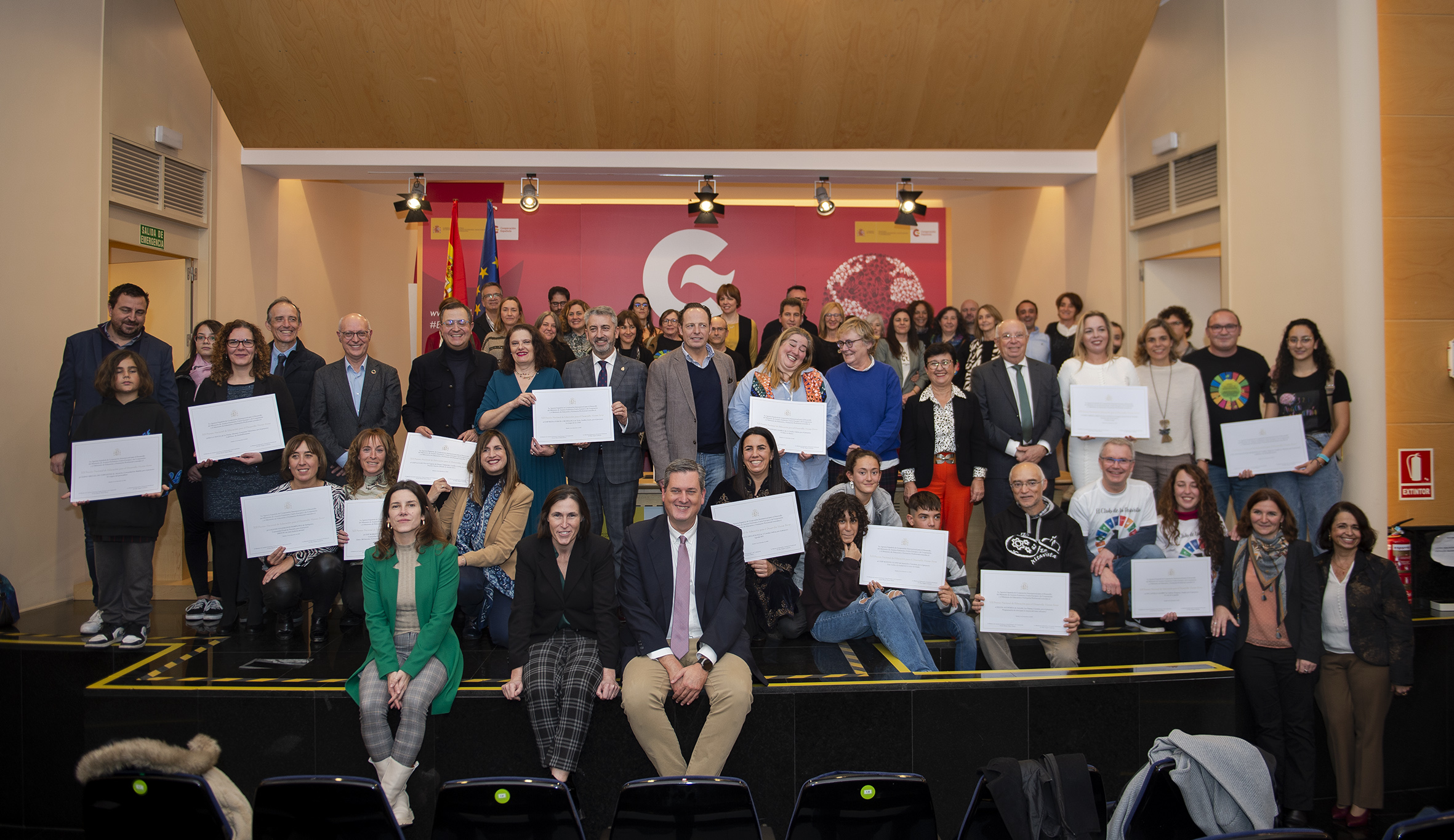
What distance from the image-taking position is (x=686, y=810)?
8.40 feet

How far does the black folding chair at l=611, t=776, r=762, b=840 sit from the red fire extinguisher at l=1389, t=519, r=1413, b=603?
5451mm

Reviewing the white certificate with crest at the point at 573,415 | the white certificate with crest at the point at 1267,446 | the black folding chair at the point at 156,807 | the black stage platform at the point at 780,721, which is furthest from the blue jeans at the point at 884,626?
the black folding chair at the point at 156,807

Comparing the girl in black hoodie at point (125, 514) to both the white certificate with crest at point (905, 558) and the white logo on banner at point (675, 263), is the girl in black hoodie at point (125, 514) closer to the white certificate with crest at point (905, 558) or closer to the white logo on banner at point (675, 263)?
the white certificate with crest at point (905, 558)

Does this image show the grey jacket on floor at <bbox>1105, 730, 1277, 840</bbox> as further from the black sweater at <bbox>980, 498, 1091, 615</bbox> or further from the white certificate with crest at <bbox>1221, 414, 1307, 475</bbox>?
the white certificate with crest at <bbox>1221, 414, 1307, 475</bbox>

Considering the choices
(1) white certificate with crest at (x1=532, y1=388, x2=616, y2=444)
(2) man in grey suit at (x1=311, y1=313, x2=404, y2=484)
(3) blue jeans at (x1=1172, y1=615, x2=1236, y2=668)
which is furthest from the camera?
(2) man in grey suit at (x1=311, y1=313, x2=404, y2=484)

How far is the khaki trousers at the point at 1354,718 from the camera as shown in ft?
15.3

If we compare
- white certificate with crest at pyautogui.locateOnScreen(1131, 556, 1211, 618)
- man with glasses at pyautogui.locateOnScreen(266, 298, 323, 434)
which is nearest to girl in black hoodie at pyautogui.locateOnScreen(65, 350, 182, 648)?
man with glasses at pyautogui.locateOnScreen(266, 298, 323, 434)

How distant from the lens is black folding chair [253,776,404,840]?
2.53 meters

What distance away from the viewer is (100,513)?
4703 millimetres

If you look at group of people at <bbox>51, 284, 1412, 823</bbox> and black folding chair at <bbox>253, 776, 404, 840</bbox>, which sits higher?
group of people at <bbox>51, 284, 1412, 823</bbox>

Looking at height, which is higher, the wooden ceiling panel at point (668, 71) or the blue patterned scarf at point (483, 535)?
the wooden ceiling panel at point (668, 71)

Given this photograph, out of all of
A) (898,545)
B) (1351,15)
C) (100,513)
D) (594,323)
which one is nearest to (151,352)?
(100,513)

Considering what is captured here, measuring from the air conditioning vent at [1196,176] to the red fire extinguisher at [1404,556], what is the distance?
2919 mm

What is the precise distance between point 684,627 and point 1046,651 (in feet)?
6.64
